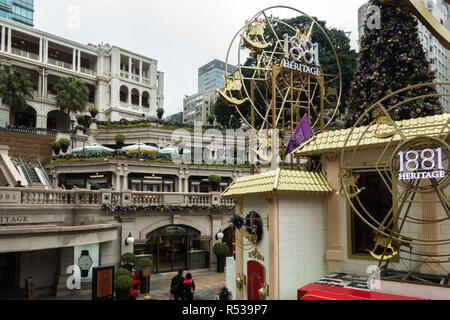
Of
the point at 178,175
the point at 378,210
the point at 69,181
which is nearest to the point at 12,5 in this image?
the point at 69,181

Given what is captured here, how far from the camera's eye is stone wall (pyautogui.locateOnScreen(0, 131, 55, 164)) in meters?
38.4

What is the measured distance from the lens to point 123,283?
19078 mm

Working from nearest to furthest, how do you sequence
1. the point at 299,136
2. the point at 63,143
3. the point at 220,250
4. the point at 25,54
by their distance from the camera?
1. the point at 299,136
2. the point at 220,250
3. the point at 63,143
4. the point at 25,54

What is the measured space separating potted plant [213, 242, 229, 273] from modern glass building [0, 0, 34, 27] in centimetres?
6663

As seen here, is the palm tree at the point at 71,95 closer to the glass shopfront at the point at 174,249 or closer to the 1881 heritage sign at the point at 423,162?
the glass shopfront at the point at 174,249

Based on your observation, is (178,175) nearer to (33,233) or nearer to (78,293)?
(78,293)

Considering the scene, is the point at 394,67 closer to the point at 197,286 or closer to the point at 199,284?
the point at 197,286

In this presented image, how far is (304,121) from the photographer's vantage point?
1496cm

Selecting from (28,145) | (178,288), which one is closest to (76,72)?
(28,145)

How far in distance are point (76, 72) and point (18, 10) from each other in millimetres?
19732

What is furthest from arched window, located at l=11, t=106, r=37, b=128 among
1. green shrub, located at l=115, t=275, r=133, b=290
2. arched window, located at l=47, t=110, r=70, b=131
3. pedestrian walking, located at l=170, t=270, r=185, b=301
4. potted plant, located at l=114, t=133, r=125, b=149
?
pedestrian walking, located at l=170, t=270, r=185, b=301
